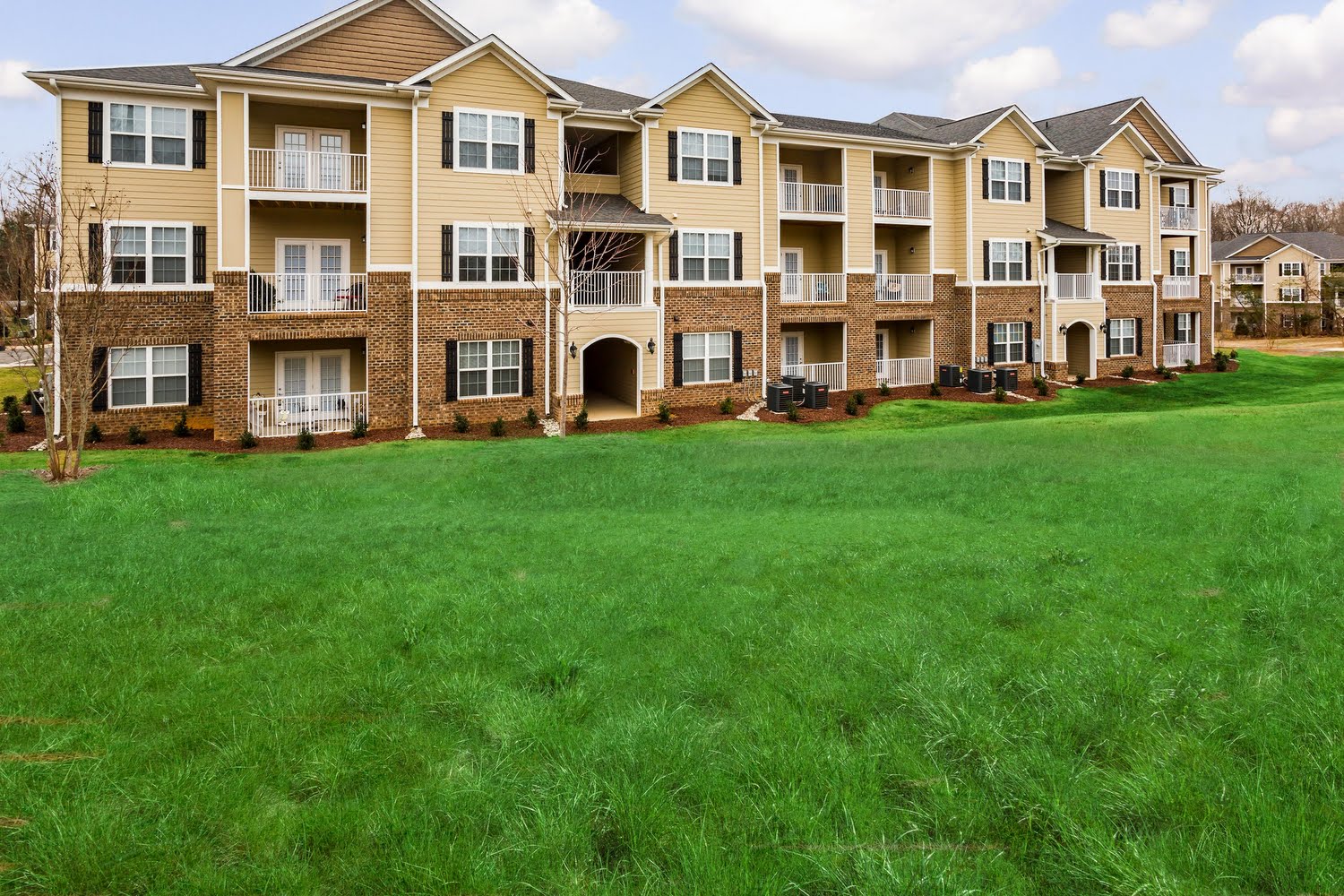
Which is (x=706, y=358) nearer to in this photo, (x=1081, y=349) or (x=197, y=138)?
(x=197, y=138)

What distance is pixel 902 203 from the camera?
3169 centimetres

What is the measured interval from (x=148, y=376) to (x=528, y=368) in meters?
9.73

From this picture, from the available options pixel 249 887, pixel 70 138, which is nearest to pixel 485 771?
pixel 249 887

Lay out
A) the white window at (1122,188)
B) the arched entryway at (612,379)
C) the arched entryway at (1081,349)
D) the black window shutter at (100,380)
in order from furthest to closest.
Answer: the white window at (1122,188)
the arched entryway at (1081,349)
the arched entryway at (612,379)
the black window shutter at (100,380)

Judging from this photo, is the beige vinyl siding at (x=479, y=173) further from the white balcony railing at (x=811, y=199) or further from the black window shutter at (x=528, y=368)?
the white balcony railing at (x=811, y=199)

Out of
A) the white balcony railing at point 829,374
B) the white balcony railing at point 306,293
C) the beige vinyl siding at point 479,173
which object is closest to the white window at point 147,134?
the white balcony railing at point 306,293

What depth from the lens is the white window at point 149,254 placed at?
72.8ft

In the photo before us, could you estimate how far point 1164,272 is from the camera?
133ft

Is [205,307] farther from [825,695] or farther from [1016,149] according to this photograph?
[1016,149]

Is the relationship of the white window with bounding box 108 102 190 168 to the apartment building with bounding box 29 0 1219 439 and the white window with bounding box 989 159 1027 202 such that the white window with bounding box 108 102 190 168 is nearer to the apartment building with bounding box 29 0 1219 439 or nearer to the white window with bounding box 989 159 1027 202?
the apartment building with bounding box 29 0 1219 439

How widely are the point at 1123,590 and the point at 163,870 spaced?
265 inches

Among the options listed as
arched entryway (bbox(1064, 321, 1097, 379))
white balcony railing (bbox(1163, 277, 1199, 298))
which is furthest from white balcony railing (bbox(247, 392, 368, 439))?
white balcony railing (bbox(1163, 277, 1199, 298))

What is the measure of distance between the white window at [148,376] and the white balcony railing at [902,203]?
2244 centimetres

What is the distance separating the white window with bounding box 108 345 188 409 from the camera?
22.5 metres
